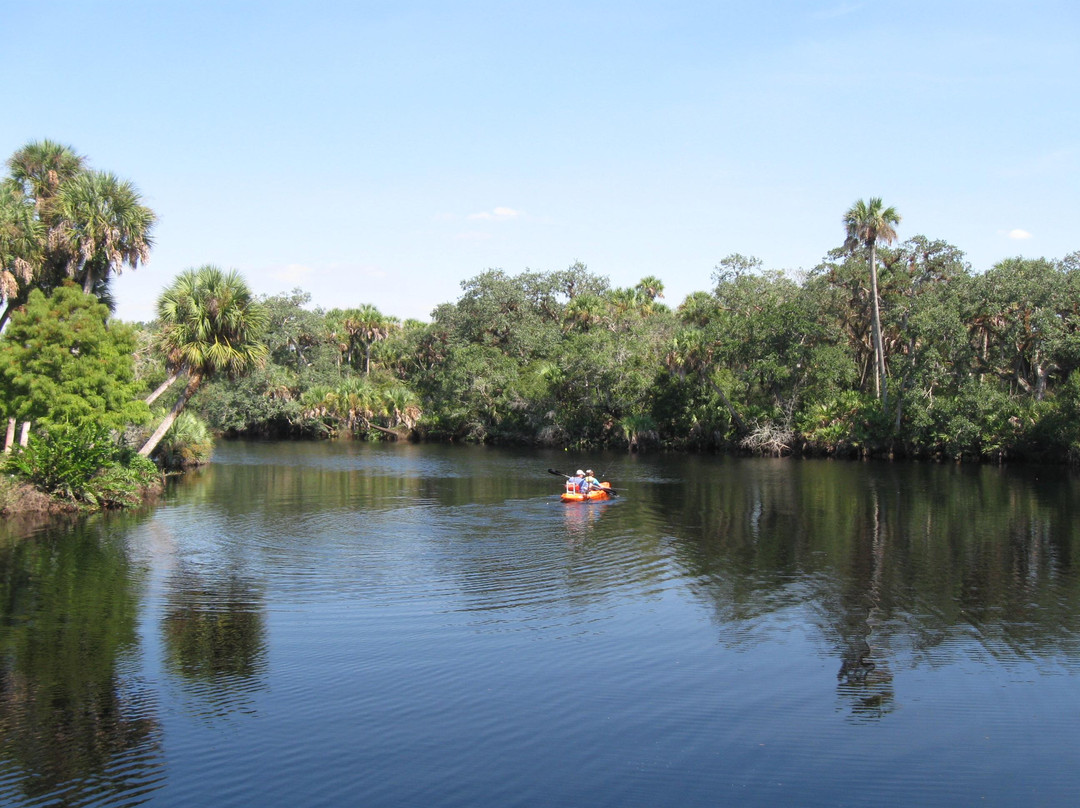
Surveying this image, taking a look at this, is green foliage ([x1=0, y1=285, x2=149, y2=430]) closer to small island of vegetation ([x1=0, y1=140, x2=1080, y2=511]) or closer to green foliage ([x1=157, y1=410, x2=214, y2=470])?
small island of vegetation ([x1=0, y1=140, x2=1080, y2=511])

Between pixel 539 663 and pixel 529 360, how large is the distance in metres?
62.9

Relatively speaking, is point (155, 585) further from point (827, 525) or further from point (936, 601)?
point (827, 525)

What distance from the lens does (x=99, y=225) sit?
29844mm

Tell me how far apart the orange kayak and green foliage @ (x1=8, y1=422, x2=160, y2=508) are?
13907mm

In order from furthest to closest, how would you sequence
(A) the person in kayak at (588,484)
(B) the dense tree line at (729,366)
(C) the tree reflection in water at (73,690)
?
1. (B) the dense tree line at (729,366)
2. (A) the person in kayak at (588,484)
3. (C) the tree reflection in water at (73,690)

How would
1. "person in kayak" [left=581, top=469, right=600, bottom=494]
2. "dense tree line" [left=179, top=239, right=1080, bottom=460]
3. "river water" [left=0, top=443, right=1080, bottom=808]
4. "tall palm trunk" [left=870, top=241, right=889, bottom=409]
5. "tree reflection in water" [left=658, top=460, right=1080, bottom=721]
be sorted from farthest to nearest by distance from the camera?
"tall palm trunk" [left=870, top=241, right=889, bottom=409], "dense tree line" [left=179, top=239, right=1080, bottom=460], "person in kayak" [left=581, top=469, right=600, bottom=494], "tree reflection in water" [left=658, top=460, right=1080, bottom=721], "river water" [left=0, top=443, right=1080, bottom=808]

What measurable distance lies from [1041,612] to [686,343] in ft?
136

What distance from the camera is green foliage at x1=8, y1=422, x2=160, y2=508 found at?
2486 cm

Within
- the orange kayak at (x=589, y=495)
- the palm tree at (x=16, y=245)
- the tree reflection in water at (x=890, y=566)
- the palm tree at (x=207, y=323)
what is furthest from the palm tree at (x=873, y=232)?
the palm tree at (x=16, y=245)

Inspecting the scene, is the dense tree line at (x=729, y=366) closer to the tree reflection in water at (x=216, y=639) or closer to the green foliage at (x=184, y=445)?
the green foliage at (x=184, y=445)

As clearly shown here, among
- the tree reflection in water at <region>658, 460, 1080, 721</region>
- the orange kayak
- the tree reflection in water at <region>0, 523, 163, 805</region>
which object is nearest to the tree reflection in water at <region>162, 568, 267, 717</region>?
the tree reflection in water at <region>0, 523, 163, 805</region>

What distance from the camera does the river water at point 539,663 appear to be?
28.7 ft

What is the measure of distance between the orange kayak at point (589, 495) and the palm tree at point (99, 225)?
17.3m

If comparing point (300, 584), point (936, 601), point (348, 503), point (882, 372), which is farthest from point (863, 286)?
point (300, 584)
